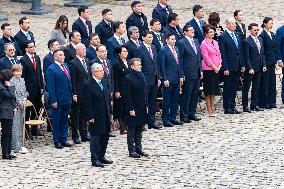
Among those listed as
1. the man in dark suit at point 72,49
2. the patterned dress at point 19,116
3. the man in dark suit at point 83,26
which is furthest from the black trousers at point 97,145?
the man in dark suit at point 83,26

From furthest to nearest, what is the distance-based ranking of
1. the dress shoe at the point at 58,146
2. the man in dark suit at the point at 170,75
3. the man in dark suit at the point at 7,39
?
the man in dark suit at the point at 170,75 → the man in dark suit at the point at 7,39 → the dress shoe at the point at 58,146

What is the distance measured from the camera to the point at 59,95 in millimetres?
22094

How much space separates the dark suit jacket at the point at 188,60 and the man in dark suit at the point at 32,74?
3.00 metres

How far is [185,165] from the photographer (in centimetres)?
2044

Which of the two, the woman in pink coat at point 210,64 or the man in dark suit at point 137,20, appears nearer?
the woman in pink coat at point 210,64

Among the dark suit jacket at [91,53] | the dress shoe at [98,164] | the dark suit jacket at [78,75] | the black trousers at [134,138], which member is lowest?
the dress shoe at [98,164]

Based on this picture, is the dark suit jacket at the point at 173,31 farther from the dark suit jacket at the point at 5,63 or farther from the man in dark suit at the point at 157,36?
the dark suit jacket at the point at 5,63

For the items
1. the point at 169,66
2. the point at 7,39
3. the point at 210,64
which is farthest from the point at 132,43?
the point at 7,39

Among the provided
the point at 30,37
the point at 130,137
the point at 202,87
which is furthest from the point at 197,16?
the point at 130,137

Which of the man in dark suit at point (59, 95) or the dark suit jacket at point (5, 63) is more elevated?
the dark suit jacket at point (5, 63)

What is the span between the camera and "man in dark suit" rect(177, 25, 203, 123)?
24.1m

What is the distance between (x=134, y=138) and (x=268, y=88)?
5256 millimetres

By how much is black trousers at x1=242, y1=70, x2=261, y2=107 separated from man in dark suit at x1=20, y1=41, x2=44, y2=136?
4.59 metres

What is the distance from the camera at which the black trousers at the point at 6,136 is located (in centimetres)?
2108
